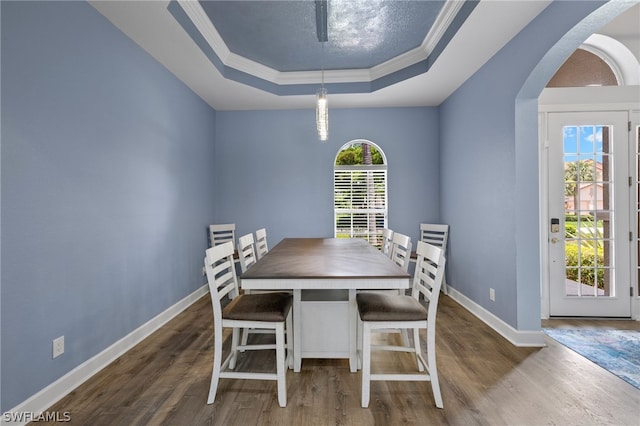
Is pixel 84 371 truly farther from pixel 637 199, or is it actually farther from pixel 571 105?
pixel 637 199

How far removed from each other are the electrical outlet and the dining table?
1267mm

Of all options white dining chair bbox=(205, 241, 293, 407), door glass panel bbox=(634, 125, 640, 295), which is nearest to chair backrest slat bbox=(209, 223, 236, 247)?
white dining chair bbox=(205, 241, 293, 407)

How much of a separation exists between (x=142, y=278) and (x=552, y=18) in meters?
3.93

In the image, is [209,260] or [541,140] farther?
[541,140]

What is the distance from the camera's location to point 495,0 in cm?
212

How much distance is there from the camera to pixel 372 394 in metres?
1.85

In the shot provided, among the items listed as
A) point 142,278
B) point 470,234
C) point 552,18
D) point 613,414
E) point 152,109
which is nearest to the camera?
point 613,414

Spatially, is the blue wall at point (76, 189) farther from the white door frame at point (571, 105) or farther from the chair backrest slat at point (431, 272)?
the white door frame at point (571, 105)

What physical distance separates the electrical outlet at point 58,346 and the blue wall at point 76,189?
0.03m

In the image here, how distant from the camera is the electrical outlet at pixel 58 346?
1824mm

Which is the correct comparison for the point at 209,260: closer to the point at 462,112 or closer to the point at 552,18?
the point at 552,18

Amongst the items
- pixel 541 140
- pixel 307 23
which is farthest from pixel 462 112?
pixel 307 23

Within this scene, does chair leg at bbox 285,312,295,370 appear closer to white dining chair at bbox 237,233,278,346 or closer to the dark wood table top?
white dining chair at bbox 237,233,278,346

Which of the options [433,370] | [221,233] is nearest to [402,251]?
[433,370]
